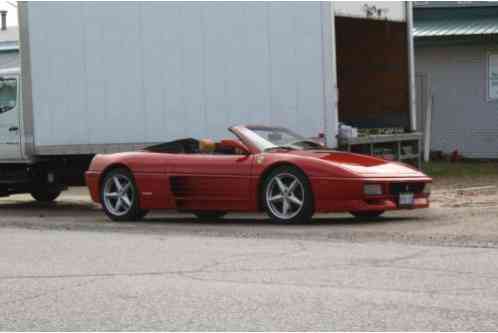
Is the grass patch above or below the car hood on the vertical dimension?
below

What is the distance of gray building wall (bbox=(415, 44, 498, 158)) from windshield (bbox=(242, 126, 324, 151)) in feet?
40.6

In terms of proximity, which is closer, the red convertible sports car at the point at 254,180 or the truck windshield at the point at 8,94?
the red convertible sports car at the point at 254,180

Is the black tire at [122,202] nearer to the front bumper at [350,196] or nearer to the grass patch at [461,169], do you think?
the front bumper at [350,196]

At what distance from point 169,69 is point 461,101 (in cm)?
1215

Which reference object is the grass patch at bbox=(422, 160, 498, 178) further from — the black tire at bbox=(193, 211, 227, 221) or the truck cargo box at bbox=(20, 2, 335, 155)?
the black tire at bbox=(193, 211, 227, 221)

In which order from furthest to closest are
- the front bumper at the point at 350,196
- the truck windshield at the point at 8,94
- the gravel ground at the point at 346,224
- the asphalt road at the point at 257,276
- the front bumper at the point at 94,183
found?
the truck windshield at the point at 8,94
the front bumper at the point at 94,183
the front bumper at the point at 350,196
the gravel ground at the point at 346,224
the asphalt road at the point at 257,276

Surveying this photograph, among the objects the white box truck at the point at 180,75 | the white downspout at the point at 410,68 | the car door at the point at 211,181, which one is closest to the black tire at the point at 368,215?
the white box truck at the point at 180,75

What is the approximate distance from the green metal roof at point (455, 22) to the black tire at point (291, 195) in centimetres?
1300

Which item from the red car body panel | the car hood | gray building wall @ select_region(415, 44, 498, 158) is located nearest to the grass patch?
gray building wall @ select_region(415, 44, 498, 158)

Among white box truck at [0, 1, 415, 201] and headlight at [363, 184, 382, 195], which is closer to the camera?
headlight at [363, 184, 382, 195]

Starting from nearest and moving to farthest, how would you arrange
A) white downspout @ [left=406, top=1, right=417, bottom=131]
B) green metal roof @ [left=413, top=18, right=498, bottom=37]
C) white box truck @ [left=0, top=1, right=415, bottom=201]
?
white box truck @ [left=0, top=1, right=415, bottom=201] < white downspout @ [left=406, top=1, right=417, bottom=131] < green metal roof @ [left=413, top=18, right=498, bottom=37]

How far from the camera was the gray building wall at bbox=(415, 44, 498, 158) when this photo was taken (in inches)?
977

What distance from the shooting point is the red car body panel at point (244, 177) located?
1180 cm

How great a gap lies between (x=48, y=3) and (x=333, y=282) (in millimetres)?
9005
